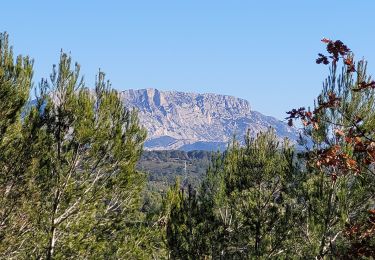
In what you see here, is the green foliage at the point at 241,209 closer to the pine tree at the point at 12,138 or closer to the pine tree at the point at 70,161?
the pine tree at the point at 70,161

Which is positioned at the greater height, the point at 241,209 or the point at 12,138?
the point at 12,138

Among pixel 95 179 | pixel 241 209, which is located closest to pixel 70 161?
pixel 95 179

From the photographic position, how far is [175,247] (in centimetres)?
1823

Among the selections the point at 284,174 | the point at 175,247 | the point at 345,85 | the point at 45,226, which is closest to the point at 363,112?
the point at 345,85

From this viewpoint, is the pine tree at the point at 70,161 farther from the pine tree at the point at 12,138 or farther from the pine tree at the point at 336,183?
the pine tree at the point at 336,183

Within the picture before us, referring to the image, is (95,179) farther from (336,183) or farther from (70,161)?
(336,183)

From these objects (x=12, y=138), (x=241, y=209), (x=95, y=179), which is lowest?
(x=241, y=209)

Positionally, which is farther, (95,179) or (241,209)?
(241,209)

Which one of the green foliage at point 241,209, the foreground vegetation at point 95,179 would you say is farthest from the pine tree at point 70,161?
the green foliage at point 241,209

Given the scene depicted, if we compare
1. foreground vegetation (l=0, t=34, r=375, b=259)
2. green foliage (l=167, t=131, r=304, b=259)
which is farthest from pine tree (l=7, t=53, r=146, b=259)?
green foliage (l=167, t=131, r=304, b=259)

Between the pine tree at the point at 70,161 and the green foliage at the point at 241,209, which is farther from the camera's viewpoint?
the green foliage at the point at 241,209

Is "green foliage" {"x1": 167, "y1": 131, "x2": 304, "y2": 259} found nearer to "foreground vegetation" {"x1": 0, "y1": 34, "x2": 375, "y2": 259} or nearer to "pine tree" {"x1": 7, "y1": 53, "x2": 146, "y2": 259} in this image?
"foreground vegetation" {"x1": 0, "y1": 34, "x2": 375, "y2": 259}

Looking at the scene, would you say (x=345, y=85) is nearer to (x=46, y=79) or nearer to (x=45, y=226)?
(x=46, y=79)

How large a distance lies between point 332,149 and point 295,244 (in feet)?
48.3
